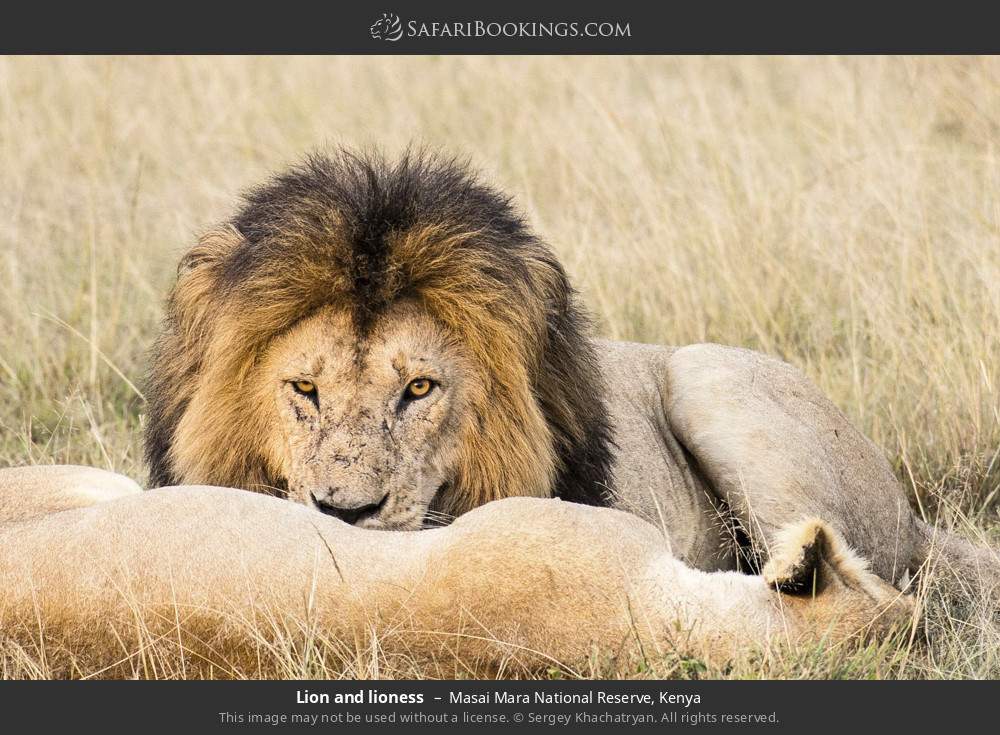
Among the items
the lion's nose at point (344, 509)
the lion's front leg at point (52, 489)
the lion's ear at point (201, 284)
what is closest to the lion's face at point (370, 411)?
the lion's nose at point (344, 509)

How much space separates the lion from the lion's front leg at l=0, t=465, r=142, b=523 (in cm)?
35

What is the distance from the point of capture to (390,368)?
443 centimetres

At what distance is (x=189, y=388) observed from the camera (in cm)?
489

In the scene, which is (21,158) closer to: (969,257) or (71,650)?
(969,257)

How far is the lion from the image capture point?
4414 mm

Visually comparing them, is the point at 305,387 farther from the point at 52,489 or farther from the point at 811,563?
the point at 811,563

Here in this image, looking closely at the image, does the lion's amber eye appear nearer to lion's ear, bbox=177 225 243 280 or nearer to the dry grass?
lion's ear, bbox=177 225 243 280

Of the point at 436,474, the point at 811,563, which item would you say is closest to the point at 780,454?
the point at 436,474

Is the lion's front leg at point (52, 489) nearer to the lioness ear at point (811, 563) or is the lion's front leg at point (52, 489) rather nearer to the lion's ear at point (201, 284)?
the lion's ear at point (201, 284)

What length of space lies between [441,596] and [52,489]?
1.48m

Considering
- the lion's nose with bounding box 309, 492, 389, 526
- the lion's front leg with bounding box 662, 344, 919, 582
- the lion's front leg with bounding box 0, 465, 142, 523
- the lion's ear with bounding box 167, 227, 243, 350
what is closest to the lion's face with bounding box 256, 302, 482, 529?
the lion's nose with bounding box 309, 492, 389, 526

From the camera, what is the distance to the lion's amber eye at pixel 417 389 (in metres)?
4.48

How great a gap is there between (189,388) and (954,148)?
6868mm

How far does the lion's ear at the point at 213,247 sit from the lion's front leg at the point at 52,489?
0.77 m
